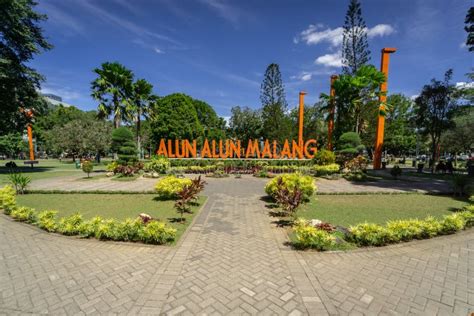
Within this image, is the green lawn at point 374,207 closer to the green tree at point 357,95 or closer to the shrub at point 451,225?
the shrub at point 451,225

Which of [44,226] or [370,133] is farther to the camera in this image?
[370,133]

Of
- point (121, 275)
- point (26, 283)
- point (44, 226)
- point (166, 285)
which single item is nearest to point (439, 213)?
point (166, 285)

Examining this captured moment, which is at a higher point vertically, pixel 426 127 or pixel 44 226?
pixel 426 127

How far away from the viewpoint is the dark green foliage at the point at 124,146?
1716 centimetres

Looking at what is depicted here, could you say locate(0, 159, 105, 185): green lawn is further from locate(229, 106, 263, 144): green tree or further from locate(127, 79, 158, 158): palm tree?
locate(229, 106, 263, 144): green tree

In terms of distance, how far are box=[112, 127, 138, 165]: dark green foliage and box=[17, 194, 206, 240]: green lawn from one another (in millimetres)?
7277

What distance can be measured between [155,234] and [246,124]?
3373 cm

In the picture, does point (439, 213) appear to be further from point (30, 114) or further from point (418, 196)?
point (30, 114)

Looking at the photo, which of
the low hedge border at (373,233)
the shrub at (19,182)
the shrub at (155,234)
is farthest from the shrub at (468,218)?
the shrub at (19,182)

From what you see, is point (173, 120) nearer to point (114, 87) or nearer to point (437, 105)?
point (114, 87)

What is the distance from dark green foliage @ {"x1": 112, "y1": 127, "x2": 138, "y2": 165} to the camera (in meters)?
17.2

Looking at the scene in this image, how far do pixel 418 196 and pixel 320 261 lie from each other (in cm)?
897

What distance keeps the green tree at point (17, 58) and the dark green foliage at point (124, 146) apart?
8.78 m

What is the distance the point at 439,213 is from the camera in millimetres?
7312
